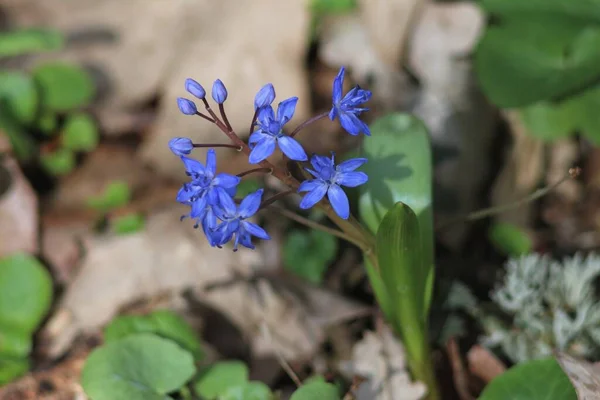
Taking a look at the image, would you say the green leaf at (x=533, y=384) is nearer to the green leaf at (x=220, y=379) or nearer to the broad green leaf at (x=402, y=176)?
the broad green leaf at (x=402, y=176)

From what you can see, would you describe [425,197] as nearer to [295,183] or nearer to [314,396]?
[295,183]

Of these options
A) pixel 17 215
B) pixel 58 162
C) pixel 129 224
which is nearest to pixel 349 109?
pixel 129 224

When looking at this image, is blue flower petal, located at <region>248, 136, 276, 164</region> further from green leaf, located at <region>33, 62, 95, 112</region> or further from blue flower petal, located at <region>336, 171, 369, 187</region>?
green leaf, located at <region>33, 62, 95, 112</region>

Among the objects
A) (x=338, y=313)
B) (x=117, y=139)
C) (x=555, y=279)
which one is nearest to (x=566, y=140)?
(x=555, y=279)

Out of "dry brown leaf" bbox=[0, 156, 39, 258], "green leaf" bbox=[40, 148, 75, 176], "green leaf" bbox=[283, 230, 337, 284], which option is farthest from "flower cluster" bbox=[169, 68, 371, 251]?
"green leaf" bbox=[40, 148, 75, 176]

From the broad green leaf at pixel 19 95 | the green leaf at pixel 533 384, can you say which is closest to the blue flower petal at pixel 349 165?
the green leaf at pixel 533 384

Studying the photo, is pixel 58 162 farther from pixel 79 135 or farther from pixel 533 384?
pixel 533 384
